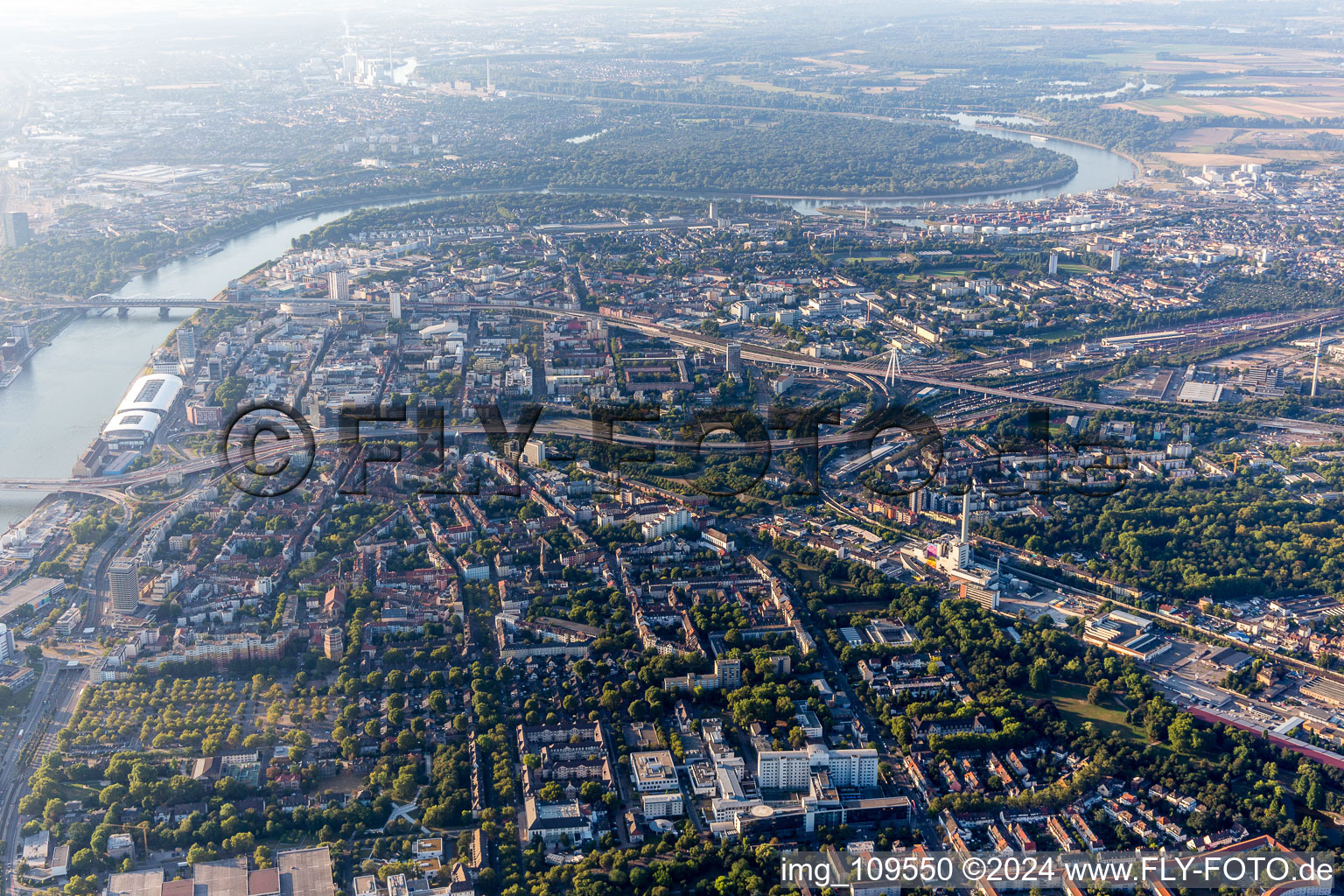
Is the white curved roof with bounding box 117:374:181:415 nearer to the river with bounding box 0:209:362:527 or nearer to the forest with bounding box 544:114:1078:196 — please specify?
the river with bounding box 0:209:362:527

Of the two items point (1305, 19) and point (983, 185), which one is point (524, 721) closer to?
point (983, 185)

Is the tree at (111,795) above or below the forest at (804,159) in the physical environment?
below

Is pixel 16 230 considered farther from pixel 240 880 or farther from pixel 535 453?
pixel 240 880

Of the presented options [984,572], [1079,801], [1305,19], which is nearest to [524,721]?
[1079,801]

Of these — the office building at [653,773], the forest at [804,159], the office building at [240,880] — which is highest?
the forest at [804,159]

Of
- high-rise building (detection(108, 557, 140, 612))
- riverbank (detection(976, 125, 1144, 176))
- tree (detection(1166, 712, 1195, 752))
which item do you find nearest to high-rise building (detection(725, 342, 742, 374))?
high-rise building (detection(108, 557, 140, 612))

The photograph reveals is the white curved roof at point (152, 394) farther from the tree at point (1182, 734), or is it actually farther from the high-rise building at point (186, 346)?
the tree at point (1182, 734)

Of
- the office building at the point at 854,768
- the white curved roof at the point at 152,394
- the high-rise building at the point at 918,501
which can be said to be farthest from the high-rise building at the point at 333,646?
the white curved roof at the point at 152,394
